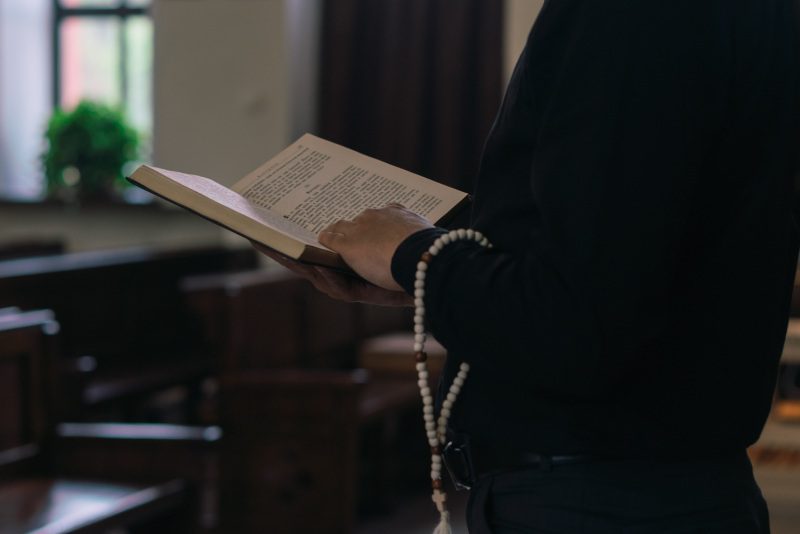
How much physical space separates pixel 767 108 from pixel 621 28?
16 cm

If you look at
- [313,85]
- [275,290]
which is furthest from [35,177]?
[275,290]

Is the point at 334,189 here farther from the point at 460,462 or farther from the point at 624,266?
the point at 624,266

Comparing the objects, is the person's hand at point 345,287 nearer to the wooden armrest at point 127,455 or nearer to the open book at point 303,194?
the open book at point 303,194

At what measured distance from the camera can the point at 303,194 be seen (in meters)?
1.31

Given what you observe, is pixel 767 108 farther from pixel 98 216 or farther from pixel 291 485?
pixel 98 216

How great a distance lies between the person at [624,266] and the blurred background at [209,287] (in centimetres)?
203

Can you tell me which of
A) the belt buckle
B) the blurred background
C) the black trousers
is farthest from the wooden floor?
the black trousers

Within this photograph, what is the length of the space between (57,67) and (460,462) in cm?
763

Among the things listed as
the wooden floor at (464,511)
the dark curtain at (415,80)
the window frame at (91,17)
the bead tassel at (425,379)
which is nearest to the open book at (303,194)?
the bead tassel at (425,379)

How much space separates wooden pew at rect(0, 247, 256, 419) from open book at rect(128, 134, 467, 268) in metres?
3.31

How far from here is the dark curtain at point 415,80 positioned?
645 cm

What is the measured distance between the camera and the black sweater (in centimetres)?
92

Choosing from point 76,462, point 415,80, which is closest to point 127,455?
point 76,462

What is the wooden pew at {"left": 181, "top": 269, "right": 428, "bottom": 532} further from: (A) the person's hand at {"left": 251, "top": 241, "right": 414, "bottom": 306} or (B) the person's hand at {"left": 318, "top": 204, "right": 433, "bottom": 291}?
(B) the person's hand at {"left": 318, "top": 204, "right": 433, "bottom": 291}
